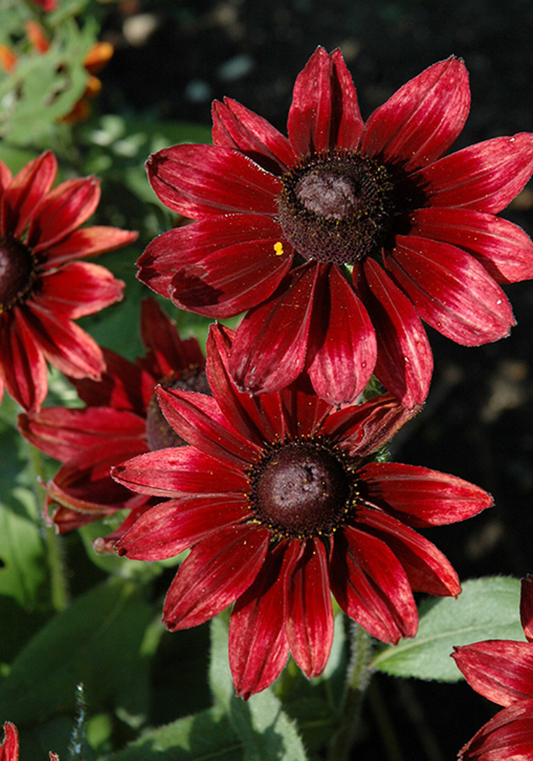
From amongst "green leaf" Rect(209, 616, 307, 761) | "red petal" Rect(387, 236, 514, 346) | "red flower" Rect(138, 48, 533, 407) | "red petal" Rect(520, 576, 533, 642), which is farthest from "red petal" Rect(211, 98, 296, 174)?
"green leaf" Rect(209, 616, 307, 761)

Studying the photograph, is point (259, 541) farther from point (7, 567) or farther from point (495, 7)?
point (495, 7)

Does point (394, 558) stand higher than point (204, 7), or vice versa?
point (204, 7)

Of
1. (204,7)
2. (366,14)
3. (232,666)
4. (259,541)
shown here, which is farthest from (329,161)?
(204,7)

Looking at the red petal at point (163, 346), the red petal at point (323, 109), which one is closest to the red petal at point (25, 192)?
the red petal at point (163, 346)

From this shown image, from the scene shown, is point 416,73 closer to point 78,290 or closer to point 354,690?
point 78,290

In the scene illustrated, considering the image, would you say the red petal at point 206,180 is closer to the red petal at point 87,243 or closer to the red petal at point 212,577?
the red petal at point 87,243

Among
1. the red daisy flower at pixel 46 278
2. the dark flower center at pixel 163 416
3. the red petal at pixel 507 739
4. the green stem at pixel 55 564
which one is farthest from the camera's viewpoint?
the green stem at pixel 55 564

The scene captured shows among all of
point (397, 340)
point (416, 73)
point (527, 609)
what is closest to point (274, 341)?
point (397, 340)

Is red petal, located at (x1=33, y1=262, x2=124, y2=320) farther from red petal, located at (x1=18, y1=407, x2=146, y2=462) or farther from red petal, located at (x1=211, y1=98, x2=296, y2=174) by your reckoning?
red petal, located at (x1=211, y1=98, x2=296, y2=174)
